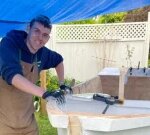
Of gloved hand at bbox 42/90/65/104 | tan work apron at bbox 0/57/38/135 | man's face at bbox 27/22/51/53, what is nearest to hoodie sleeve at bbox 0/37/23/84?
man's face at bbox 27/22/51/53

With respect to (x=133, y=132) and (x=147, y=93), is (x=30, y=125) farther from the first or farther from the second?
(x=147, y=93)

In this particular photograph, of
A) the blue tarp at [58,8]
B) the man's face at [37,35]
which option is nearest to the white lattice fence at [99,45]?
the blue tarp at [58,8]

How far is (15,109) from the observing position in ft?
12.0

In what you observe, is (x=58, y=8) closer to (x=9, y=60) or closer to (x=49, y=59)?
(x=49, y=59)

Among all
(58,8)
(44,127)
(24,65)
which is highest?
(58,8)

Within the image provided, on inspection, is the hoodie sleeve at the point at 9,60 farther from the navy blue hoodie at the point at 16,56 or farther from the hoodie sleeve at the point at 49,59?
the hoodie sleeve at the point at 49,59

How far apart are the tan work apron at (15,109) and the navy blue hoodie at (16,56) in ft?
0.41

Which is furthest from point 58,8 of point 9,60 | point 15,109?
point 9,60

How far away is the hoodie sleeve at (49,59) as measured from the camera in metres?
3.79

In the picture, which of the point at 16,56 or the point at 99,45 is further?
the point at 99,45

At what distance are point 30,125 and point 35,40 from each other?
879 millimetres

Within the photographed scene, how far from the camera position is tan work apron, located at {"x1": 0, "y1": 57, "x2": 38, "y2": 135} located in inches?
143

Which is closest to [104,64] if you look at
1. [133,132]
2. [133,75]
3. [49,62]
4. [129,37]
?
[129,37]

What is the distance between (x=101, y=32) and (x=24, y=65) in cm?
578
